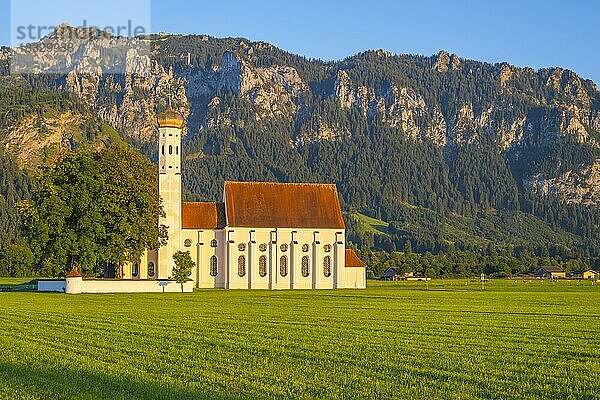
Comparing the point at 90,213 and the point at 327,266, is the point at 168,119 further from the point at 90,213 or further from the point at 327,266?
the point at 327,266

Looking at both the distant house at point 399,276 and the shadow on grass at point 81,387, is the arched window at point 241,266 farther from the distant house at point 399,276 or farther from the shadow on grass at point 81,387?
the shadow on grass at point 81,387

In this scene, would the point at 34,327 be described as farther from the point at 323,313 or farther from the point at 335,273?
the point at 335,273

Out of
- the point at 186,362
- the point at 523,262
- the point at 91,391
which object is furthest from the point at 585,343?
the point at 523,262

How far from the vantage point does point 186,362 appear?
818 inches

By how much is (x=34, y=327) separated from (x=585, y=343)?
1824cm

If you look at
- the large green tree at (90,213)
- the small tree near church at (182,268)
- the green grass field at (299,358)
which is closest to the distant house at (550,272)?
the small tree near church at (182,268)

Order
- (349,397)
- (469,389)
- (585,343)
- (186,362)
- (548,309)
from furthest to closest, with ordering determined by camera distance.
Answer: (548,309)
(585,343)
(186,362)
(469,389)
(349,397)

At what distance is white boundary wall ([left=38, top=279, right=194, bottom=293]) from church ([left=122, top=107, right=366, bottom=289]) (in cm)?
1071

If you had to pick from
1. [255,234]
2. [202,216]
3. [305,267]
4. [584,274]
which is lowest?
[584,274]

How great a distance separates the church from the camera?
305 feet

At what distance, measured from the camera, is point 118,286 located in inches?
3056

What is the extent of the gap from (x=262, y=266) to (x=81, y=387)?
257 ft

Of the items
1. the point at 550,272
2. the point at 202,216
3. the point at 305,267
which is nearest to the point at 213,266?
the point at 202,216

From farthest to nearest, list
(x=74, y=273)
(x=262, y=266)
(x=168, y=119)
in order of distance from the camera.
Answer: (x=262, y=266), (x=168, y=119), (x=74, y=273)
